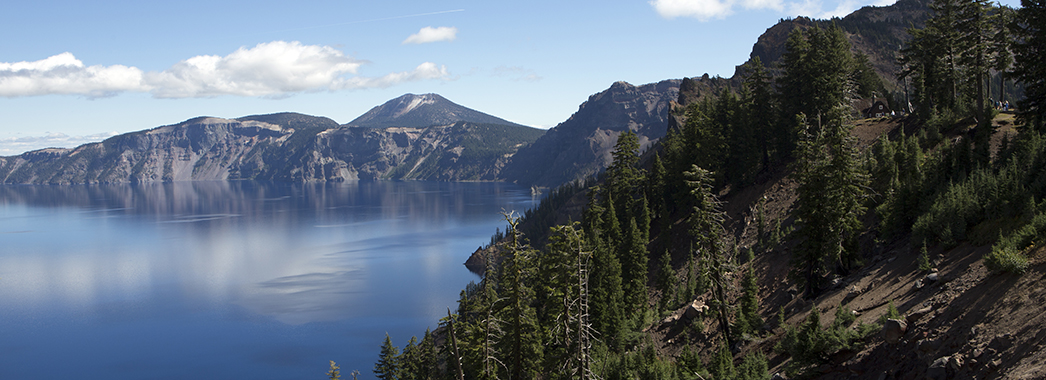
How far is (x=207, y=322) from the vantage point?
107 meters

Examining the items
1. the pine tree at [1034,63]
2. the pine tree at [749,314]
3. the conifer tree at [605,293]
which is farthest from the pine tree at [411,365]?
the pine tree at [1034,63]

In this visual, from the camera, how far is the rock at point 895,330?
21688 mm

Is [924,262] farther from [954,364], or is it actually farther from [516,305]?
[516,305]

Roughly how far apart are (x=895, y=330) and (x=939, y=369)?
3129mm

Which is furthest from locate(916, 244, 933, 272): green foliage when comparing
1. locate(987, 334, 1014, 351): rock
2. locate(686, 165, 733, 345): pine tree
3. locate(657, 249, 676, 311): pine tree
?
locate(657, 249, 676, 311): pine tree

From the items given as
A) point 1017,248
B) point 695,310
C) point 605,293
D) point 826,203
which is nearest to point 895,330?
point 1017,248

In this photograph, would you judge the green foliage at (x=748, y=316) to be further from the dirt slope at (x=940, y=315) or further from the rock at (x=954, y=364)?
the rock at (x=954, y=364)

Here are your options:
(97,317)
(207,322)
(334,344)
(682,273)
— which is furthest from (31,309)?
(682,273)

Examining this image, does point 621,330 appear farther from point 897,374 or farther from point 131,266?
point 131,266

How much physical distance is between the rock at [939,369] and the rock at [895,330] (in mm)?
2732

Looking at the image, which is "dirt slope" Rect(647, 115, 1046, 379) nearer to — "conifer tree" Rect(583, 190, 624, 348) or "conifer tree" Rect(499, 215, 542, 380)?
"conifer tree" Rect(583, 190, 624, 348)

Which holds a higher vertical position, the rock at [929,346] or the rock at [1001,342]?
the rock at [1001,342]

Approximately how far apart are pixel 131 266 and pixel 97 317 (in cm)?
5139

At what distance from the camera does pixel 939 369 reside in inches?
735
